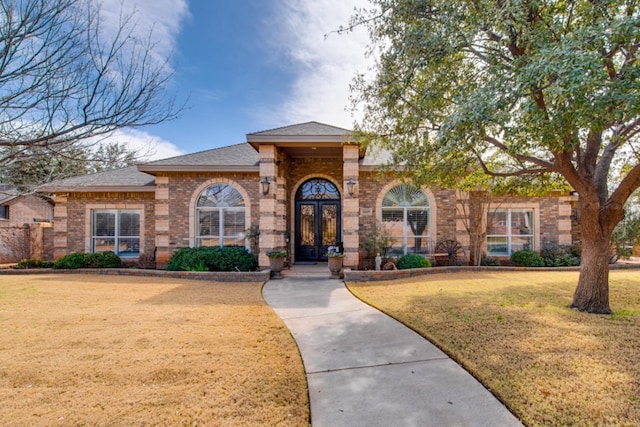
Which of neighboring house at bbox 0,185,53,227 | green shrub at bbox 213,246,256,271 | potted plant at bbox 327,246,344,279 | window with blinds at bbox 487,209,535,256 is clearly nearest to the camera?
potted plant at bbox 327,246,344,279

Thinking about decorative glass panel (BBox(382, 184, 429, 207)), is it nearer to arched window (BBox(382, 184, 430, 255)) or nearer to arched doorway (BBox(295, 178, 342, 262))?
arched window (BBox(382, 184, 430, 255))

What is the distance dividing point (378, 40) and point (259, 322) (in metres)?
6.28

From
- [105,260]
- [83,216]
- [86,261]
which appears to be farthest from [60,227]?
[105,260]

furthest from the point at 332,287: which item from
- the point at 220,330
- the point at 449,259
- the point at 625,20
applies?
the point at 625,20

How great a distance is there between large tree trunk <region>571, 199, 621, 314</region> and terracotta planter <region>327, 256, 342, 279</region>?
18.9 feet

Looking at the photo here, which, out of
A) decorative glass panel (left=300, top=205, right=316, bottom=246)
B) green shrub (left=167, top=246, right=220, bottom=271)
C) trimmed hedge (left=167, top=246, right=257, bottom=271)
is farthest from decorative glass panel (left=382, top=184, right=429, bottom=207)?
green shrub (left=167, top=246, right=220, bottom=271)

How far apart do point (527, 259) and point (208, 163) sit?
1220cm

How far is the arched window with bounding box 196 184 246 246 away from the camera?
12383 mm

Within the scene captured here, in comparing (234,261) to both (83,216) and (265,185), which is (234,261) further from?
(83,216)

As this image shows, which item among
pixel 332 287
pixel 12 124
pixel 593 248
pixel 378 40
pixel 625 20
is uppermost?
pixel 378 40

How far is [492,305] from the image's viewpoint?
6559mm

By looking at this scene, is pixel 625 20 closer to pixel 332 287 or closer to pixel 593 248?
pixel 593 248

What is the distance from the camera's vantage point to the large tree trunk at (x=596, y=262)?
6168 millimetres

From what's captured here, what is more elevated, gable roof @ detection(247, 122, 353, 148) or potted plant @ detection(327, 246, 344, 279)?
gable roof @ detection(247, 122, 353, 148)
